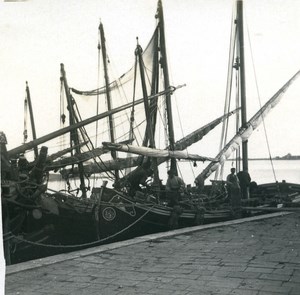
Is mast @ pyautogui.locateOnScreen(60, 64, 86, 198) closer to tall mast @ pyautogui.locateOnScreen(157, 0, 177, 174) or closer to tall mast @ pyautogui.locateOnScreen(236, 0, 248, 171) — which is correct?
tall mast @ pyautogui.locateOnScreen(157, 0, 177, 174)

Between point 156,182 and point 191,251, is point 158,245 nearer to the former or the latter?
point 191,251

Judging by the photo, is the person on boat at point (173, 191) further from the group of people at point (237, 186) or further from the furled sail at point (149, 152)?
the group of people at point (237, 186)

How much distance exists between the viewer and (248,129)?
15094mm

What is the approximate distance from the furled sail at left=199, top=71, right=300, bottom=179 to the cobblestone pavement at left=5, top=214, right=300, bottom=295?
644 centimetres

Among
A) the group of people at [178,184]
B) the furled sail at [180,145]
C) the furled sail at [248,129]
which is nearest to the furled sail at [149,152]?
the group of people at [178,184]

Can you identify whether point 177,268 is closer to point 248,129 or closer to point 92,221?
point 92,221

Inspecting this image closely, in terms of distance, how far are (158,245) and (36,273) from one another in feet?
7.53

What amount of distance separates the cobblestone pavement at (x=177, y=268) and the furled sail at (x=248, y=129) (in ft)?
21.1

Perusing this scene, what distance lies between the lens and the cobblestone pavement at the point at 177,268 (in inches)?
188

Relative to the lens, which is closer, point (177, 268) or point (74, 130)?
point (177, 268)

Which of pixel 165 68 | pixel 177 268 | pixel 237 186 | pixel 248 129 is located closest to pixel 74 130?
pixel 165 68

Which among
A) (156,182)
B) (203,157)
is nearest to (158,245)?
(156,182)

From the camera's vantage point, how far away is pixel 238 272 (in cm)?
527

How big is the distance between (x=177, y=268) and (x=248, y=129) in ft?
33.7
